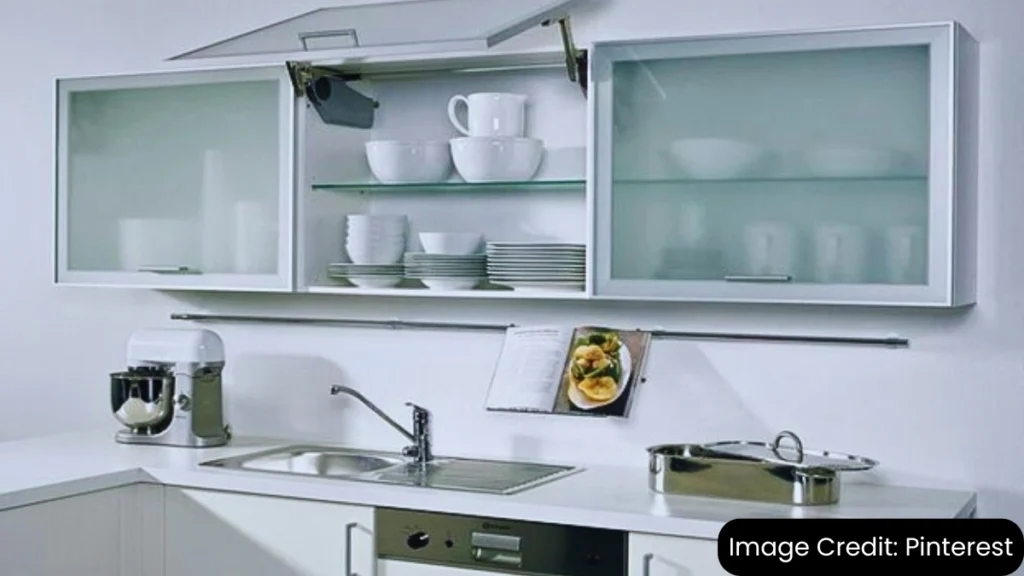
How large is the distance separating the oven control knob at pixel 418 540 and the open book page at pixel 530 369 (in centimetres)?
36

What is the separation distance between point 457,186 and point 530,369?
1.60 feet

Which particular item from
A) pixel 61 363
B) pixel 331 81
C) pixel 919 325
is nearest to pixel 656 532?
pixel 919 325

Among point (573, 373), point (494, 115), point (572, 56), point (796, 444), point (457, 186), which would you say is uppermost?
point (572, 56)

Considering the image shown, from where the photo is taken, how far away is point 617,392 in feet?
11.2

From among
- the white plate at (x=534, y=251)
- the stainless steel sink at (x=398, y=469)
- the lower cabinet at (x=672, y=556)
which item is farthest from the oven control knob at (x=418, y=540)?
the white plate at (x=534, y=251)

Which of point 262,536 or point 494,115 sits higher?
point 494,115

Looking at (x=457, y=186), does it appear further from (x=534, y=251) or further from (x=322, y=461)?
(x=322, y=461)

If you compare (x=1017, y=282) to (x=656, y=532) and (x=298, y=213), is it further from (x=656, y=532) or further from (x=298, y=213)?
(x=298, y=213)

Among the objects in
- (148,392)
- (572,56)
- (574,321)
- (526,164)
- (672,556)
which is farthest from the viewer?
(148,392)

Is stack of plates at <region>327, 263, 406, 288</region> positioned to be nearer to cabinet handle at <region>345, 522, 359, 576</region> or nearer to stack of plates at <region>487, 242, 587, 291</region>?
stack of plates at <region>487, 242, 587, 291</region>

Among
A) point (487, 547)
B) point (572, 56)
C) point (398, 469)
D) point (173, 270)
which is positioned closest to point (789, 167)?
point (572, 56)

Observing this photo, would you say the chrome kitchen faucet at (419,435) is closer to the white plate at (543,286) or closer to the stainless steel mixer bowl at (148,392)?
the white plate at (543,286)

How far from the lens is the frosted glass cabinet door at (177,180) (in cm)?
377

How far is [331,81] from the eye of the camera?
148 inches
